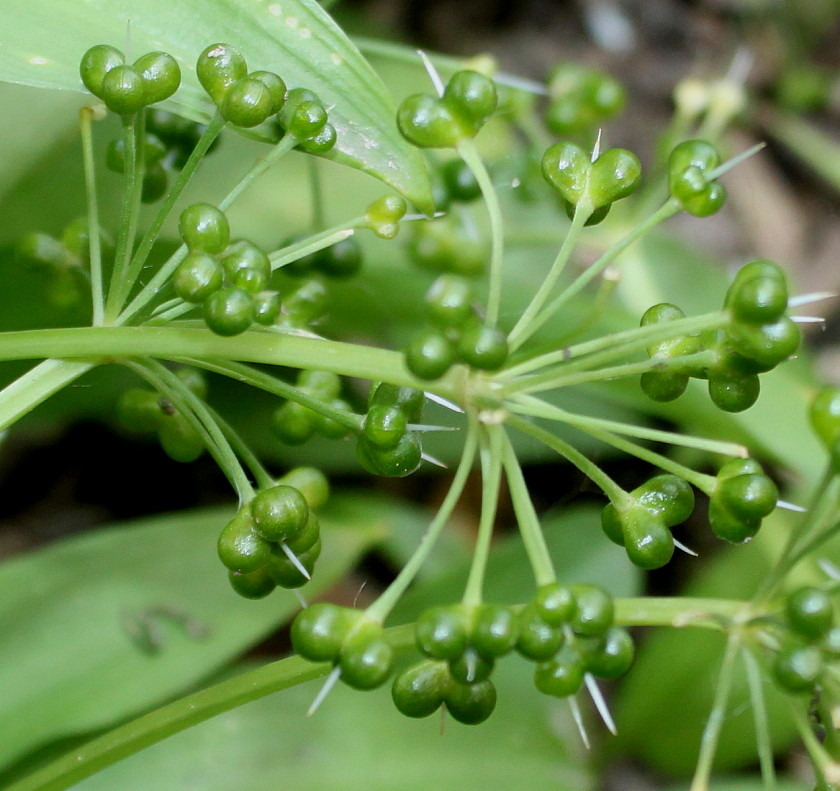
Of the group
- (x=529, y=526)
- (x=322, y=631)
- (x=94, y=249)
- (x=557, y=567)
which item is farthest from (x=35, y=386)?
(x=557, y=567)

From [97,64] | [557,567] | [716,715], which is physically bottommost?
[716,715]

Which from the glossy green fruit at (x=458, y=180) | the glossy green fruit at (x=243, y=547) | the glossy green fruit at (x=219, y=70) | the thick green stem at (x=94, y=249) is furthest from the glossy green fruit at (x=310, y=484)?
the glossy green fruit at (x=458, y=180)

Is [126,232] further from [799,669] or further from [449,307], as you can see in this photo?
[799,669]

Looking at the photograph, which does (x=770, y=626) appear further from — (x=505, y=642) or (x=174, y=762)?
(x=174, y=762)

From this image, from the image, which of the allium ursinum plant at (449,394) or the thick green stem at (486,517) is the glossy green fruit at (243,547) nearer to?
the allium ursinum plant at (449,394)

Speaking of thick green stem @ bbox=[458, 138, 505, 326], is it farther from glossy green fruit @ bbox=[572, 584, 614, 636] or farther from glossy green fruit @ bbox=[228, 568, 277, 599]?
glossy green fruit @ bbox=[228, 568, 277, 599]

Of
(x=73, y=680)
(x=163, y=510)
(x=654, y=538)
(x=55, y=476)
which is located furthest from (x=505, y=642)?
(x=55, y=476)
